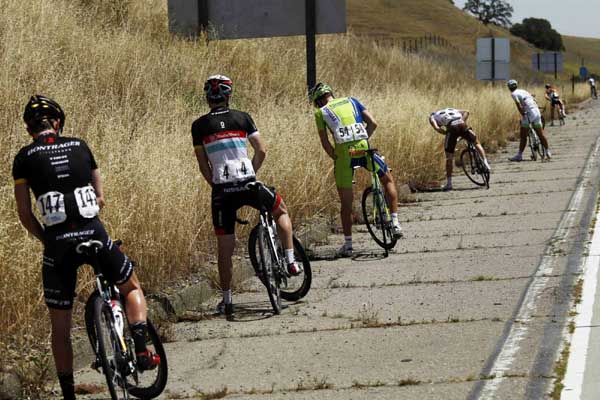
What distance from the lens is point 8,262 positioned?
815cm

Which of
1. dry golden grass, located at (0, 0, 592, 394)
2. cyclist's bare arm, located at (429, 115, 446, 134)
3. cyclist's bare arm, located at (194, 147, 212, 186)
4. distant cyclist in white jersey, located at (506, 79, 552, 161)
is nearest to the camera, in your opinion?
cyclist's bare arm, located at (194, 147, 212, 186)

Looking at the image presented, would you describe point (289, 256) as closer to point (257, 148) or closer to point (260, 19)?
point (257, 148)

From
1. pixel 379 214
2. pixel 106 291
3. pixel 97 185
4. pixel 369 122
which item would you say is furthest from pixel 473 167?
pixel 106 291

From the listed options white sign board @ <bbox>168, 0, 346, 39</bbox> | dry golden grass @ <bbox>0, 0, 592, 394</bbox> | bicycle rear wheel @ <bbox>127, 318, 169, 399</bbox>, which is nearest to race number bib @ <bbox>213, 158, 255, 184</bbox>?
dry golden grass @ <bbox>0, 0, 592, 394</bbox>

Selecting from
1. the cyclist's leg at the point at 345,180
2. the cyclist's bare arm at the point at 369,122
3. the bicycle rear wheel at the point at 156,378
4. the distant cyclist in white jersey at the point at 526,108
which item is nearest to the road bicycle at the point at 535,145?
the distant cyclist in white jersey at the point at 526,108

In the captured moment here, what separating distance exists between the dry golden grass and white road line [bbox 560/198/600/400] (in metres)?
3.32

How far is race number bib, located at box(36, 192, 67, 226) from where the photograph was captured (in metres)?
6.46

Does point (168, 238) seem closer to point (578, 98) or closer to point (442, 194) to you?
point (442, 194)

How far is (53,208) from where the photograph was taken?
21.2 ft

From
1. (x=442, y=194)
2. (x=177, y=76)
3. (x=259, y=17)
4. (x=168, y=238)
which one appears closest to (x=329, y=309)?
(x=168, y=238)

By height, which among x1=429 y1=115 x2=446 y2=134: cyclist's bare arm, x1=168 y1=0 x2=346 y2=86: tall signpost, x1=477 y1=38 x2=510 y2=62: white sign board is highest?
x1=168 y1=0 x2=346 y2=86: tall signpost

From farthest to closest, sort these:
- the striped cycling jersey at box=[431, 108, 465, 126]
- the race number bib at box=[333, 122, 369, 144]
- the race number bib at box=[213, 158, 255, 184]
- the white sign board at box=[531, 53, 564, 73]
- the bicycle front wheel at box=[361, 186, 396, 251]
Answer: the white sign board at box=[531, 53, 564, 73]
the striped cycling jersey at box=[431, 108, 465, 126]
the bicycle front wheel at box=[361, 186, 396, 251]
the race number bib at box=[333, 122, 369, 144]
the race number bib at box=[213, 158, 255, 184]

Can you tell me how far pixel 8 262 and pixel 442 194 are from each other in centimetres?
1249

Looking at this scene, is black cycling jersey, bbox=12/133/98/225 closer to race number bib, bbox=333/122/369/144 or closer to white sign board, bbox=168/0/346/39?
race number bib, bbox=333/122/369/144
